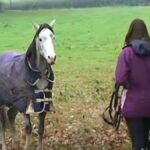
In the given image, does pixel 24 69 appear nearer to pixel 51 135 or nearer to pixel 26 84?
pixel 26 84

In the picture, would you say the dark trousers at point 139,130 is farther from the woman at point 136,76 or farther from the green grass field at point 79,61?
the green grass field at point 79,61

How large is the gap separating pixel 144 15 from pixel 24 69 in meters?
32.2

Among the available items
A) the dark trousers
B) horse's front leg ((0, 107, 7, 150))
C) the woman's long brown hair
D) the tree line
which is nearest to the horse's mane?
horse's front leg ((0, 107, 7, 150))

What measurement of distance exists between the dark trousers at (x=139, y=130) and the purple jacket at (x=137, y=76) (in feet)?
0.33

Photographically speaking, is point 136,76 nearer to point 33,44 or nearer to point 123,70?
point 123,70

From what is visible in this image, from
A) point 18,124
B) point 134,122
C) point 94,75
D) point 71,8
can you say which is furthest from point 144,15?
point 134,122

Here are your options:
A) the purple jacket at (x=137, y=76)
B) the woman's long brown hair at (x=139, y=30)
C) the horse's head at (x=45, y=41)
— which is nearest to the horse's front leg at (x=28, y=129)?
the horse's head at (x=45, y=41)

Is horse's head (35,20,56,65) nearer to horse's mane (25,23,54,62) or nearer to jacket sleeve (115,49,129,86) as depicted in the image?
horse's mane (25,23,54,62)

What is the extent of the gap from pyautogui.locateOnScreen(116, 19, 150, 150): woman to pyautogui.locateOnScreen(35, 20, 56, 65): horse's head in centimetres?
142

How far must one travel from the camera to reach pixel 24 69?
8633 millimetres

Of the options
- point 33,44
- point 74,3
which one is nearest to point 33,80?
point 33,44

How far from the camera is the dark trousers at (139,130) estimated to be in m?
6.92

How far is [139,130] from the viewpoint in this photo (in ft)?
22.7

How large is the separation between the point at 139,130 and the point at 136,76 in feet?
2.08
